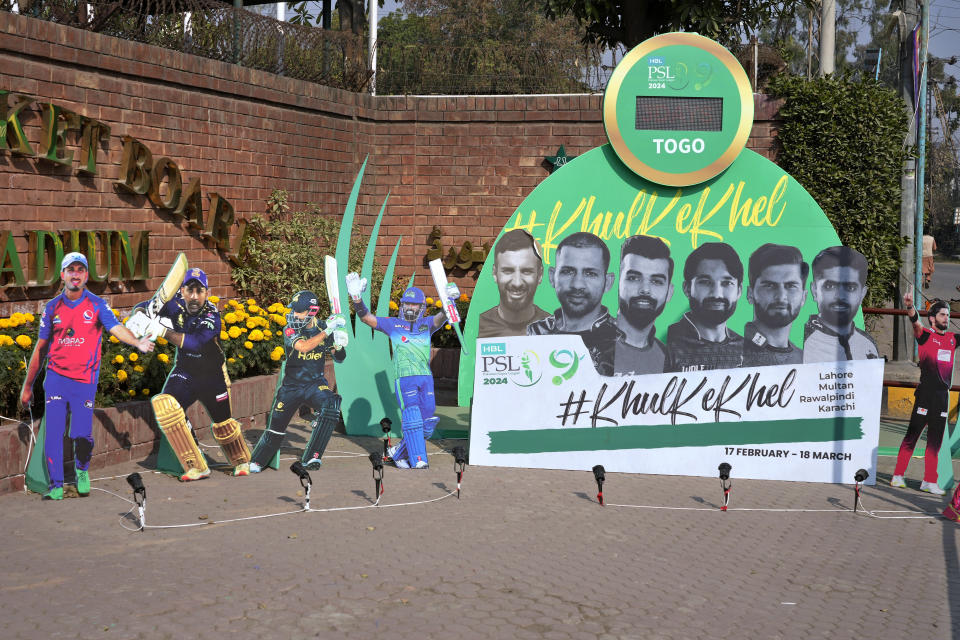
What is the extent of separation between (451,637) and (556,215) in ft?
17.7

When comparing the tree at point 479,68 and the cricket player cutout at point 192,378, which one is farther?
the tree at point 479,68

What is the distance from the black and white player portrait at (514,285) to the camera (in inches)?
406

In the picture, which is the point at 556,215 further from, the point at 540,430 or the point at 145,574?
the point at 145,574

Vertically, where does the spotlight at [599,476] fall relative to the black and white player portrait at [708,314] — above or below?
below

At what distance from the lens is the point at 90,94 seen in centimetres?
1201

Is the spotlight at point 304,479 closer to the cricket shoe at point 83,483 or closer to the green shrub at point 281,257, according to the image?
the cricket shoe at point 83,483

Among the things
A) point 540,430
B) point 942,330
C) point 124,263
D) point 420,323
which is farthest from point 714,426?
point 124,263

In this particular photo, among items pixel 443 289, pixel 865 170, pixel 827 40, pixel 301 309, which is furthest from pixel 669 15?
pixel 301 309

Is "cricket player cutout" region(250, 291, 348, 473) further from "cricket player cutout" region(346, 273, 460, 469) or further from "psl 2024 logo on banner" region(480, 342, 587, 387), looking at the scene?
"psl 2024 logo on banner" region(480, 342, 587, 387)

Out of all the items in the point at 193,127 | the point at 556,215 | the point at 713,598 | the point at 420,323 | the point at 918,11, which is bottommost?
the point at 713,598

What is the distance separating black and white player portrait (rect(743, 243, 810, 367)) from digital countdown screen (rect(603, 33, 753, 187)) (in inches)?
38.5

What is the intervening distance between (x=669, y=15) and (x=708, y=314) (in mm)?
8808

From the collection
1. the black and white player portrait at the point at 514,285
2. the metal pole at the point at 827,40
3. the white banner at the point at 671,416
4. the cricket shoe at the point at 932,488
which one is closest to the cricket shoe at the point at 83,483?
the white banner at the point at 671,416

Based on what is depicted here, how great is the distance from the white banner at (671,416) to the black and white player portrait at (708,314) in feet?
0.47
